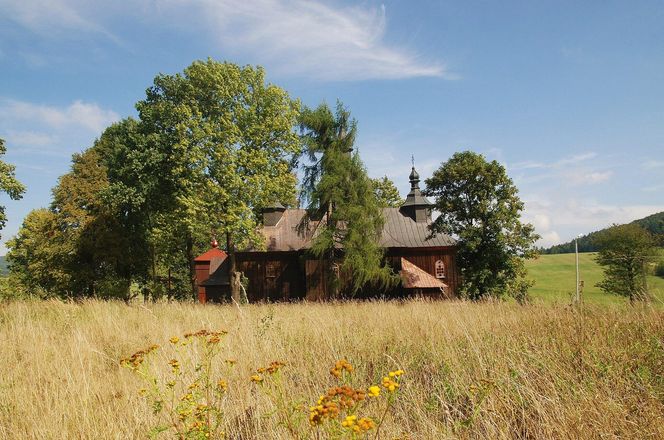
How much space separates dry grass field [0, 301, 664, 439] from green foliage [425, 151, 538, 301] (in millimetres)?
24358

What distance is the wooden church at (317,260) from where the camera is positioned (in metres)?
28.2

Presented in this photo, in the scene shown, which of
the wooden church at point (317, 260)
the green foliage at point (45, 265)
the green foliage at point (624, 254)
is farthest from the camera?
the green foliage at point (624, 254)

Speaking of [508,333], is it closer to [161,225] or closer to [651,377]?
[651,377]

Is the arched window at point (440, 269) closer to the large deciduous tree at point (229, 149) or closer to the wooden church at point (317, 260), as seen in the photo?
the wooden church at point (317, 260)

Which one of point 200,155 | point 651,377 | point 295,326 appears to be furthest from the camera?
point 200,155

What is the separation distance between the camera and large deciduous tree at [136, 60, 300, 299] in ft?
72.6

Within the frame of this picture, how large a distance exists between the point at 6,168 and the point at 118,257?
362 inches

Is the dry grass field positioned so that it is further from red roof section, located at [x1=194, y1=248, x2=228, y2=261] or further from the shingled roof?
red roof section, located at [x1=194, y1=248, x2=228, y2=261]

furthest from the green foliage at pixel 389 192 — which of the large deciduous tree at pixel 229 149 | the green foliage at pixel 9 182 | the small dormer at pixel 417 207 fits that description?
the green foliage at pixel 9 182

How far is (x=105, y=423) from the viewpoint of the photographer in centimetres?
351

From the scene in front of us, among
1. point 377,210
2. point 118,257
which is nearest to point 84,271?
point 118,257

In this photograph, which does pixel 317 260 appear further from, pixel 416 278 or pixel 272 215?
pixel 416 278

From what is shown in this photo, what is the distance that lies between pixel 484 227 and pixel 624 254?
2164 cm

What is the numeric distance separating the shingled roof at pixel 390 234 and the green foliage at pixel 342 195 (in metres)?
6.98
